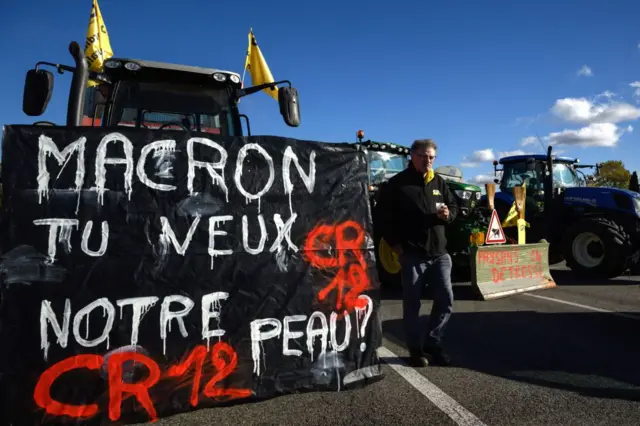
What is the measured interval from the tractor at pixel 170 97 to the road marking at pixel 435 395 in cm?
273

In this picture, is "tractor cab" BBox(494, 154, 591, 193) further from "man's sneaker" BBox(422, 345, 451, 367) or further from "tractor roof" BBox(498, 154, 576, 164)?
"man's sneaker" BBox(422, 345, 451, 367)

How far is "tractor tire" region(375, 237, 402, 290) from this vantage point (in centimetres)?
766

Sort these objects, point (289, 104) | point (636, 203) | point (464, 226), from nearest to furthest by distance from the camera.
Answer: point (289, 104)
point (464, 226)
point (636, 203)

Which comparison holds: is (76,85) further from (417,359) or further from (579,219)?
(579,219)

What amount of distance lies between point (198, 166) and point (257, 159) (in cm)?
34

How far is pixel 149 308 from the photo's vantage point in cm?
236

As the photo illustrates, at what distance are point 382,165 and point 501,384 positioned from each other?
671cm

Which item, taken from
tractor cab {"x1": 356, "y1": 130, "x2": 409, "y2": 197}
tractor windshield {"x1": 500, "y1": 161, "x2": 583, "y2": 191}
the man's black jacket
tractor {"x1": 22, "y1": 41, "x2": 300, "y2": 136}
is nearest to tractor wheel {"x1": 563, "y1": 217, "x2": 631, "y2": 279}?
tractor windshield {"x1": 500, "y1": 161, "x2": 583, "y2": 191}

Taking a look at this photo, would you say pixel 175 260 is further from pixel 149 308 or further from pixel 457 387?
pixel 457 387

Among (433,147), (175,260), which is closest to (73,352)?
(175,260)

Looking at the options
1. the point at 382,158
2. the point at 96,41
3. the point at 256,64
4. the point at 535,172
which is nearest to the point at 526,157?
the point at 535,172

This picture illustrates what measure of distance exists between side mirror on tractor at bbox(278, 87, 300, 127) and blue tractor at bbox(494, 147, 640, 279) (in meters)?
6.14

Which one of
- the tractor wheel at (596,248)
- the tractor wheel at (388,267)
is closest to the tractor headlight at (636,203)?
the tractor wheel at (596,248)

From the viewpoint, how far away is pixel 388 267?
7.67 metres
